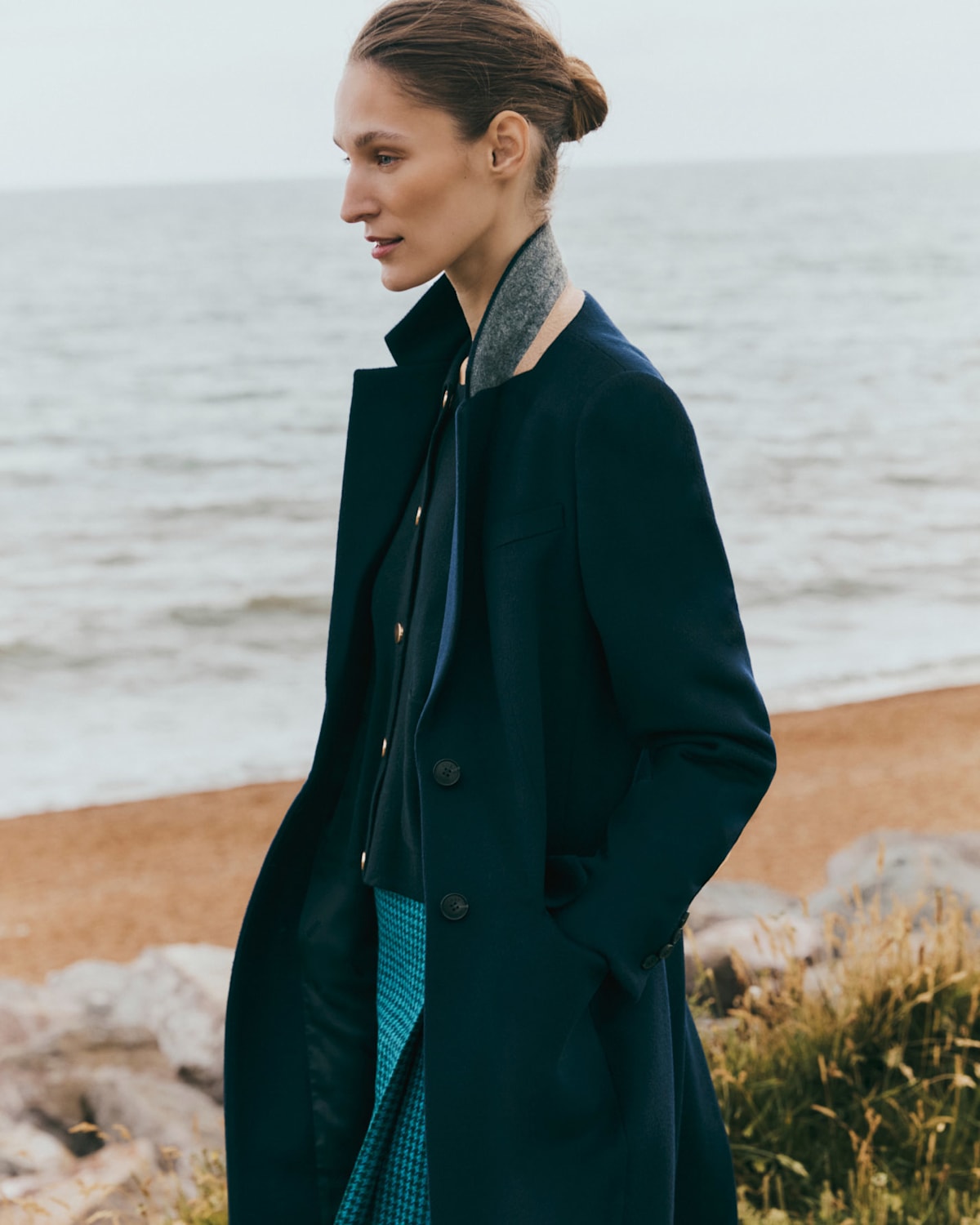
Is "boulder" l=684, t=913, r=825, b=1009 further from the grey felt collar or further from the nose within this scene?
the nose

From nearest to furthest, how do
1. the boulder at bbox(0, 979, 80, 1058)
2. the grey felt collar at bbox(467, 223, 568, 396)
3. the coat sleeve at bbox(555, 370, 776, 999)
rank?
1. the coat sleeve at bbox(555, 370, 776, 999)
2. the grey felt collar at bbox(467, 223, 568, 396)
3. the boulder at bbox(0, 979, 80, 1058)

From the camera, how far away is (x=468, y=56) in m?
1.58

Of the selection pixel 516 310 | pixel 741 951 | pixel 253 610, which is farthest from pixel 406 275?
pixel 253 610

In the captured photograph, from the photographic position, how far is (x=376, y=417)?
1917 millimetres

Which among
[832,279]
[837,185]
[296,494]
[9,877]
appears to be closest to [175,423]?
[296,494]

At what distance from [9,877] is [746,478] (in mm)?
11743

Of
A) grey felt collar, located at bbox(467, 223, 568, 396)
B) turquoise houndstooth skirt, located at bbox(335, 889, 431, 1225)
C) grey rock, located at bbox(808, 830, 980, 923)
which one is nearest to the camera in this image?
grey felt collar, located at bbox(467, 223, 568, 396)

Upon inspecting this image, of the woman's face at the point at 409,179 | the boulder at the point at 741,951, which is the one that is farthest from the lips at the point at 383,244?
the boulder at the point at 741,951

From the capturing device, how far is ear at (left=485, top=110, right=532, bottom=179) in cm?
161

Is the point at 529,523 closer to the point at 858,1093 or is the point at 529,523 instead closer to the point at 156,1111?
the point at 858,1093

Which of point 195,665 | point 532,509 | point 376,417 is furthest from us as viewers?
point 195,665

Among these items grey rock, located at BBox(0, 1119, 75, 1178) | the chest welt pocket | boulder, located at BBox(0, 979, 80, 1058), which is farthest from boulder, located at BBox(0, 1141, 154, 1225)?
the chest welt pocket

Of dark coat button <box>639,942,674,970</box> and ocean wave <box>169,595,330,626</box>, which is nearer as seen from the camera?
dark coat button <box>639,942,674,970</box>

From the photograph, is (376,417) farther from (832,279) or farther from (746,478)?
(832,279)
